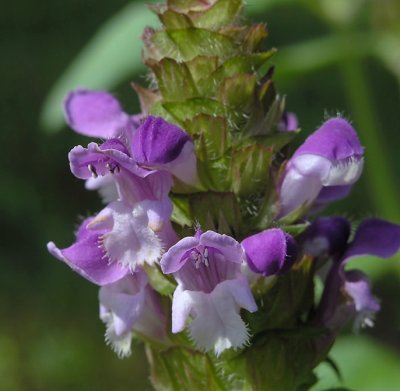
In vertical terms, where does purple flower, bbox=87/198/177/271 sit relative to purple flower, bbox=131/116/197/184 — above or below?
below

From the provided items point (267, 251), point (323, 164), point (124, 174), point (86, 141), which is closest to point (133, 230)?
point (124, 174)

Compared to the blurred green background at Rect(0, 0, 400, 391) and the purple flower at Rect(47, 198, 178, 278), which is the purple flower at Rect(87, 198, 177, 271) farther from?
the blurred green background at Rect(0, 0, 400, 391)

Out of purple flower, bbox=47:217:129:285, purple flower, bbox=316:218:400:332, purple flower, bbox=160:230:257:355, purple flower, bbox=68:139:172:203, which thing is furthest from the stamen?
purple flower, bbox=316:218:400:332

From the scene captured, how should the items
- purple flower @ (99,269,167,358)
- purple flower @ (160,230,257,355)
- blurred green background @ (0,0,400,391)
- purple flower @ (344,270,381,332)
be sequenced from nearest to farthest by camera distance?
purple flower @ (160,230,257,355), purple flower @ (99,269,167,358), purple flower @ (344,270,381,332), blurred green background @ (0,0,400,391)

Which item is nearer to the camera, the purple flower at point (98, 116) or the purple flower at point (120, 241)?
the purple flower at point (120, 241)

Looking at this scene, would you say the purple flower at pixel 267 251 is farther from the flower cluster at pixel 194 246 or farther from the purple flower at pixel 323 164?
the purple flower at pixel 323 164

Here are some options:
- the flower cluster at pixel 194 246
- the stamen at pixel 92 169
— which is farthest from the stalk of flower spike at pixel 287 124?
the stamen at pixel 92 169

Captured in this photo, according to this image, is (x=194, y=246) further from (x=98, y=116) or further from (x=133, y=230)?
(x=98, y=116)
